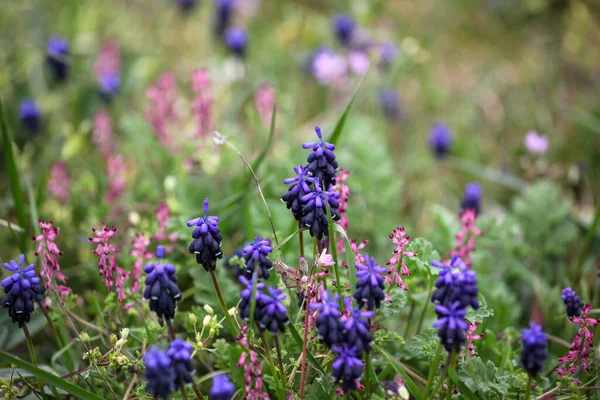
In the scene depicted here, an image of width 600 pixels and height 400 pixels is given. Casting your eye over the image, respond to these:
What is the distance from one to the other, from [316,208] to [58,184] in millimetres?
1821

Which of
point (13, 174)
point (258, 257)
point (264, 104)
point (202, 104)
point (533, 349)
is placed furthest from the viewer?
point (264, 104)

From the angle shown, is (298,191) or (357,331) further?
(298,191)

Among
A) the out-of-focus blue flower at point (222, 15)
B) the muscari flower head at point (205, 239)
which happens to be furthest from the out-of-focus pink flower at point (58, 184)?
the out-of-focus blue flower at point (222, 15)

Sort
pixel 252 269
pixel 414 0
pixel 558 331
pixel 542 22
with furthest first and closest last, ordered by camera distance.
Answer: pixel 414 0
pixel 542 22
pixel 558 331
pixel 252 269

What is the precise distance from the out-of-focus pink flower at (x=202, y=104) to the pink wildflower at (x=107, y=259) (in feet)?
3.81

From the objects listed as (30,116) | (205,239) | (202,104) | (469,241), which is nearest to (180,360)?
(205,239)

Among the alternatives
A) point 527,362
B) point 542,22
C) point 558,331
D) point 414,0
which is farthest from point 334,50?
point 527,362

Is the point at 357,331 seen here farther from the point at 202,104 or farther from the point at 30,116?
the point at 30,116

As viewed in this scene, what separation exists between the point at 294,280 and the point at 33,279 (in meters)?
0.77

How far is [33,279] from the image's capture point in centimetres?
162

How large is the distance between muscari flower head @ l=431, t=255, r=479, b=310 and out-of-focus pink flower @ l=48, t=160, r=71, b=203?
2147 millimetres

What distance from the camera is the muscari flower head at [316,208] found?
161 cm

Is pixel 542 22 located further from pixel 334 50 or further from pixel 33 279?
pixel 33 279

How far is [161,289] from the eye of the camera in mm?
1527
